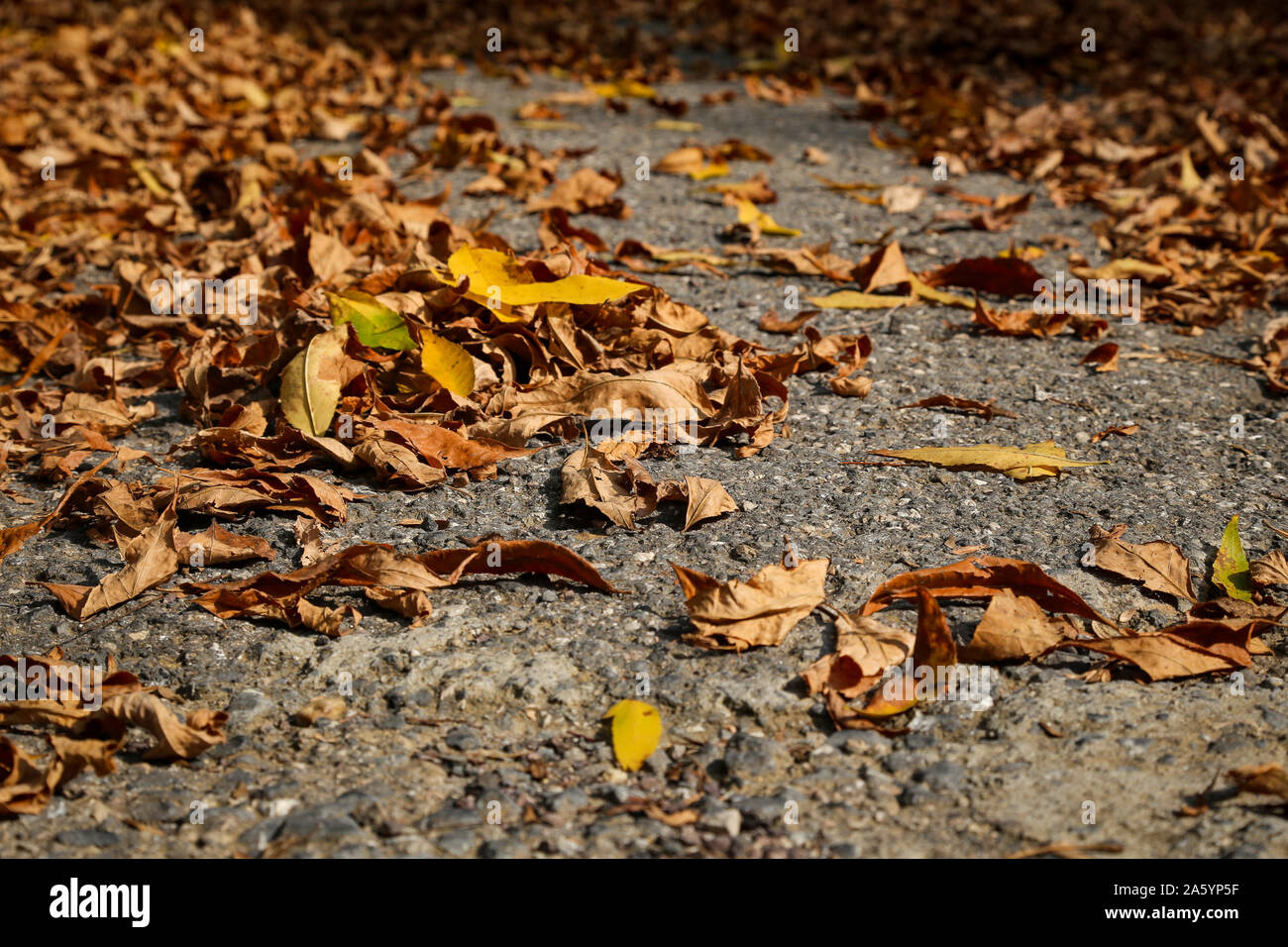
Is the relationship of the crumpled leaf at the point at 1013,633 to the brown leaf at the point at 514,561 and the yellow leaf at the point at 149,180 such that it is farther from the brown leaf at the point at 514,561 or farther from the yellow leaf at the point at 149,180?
the yellow leaf at the point at 149,180

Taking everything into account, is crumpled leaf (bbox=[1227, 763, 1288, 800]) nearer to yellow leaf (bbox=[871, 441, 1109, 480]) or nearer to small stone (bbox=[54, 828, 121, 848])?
yellow leaf (bbox=[871, 441, 1109, 480])

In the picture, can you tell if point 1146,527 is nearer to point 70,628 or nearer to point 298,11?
point 70,628

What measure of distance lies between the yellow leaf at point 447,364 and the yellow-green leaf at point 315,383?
157mm

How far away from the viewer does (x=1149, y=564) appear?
1.72 m

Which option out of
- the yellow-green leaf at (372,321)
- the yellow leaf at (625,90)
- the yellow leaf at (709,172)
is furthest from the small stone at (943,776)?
the yellow leaf at (625,90)

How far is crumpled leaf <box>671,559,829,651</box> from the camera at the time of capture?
1554 mm

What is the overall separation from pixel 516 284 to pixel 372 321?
12.1 inches

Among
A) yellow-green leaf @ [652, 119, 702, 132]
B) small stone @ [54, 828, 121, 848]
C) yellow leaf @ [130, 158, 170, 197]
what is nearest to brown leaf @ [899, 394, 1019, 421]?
small stone @ [54, 828, 121, 848]

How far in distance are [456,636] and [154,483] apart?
71 centimetres

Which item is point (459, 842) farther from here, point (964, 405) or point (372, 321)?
point (964, 405)

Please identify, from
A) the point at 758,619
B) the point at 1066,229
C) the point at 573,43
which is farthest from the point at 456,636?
the point at 573,43

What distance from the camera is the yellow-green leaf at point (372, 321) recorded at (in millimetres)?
2236

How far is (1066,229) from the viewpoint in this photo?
363 cm

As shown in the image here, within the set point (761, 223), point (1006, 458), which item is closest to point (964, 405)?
point (1006, 458)
